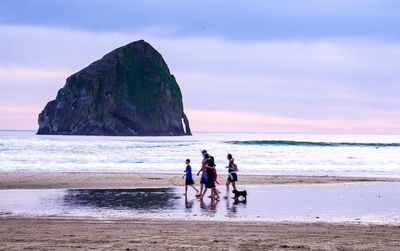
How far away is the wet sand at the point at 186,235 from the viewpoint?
34.0 ft

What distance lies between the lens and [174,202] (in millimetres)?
19125

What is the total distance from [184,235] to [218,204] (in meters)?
7.31

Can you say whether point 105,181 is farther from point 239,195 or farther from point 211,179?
point 239,195

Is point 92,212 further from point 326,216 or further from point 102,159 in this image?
point 102,159

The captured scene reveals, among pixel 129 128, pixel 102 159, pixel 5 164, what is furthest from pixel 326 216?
pixel 129 128

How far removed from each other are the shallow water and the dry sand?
1.35m

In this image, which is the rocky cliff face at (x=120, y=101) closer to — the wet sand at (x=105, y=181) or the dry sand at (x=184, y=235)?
the wet sand at (x=105, y=181)

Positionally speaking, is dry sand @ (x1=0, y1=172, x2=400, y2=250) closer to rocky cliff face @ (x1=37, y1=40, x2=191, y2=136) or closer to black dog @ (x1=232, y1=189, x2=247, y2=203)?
black dog @ (x1=232, y1=189, x2=247, y2=203)

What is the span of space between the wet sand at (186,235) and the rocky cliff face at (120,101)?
14289 cm

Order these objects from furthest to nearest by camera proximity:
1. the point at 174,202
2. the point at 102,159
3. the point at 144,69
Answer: the point at 144,69, the point at 102,159, the point at 174,202

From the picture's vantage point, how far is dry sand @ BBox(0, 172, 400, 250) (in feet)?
34.0

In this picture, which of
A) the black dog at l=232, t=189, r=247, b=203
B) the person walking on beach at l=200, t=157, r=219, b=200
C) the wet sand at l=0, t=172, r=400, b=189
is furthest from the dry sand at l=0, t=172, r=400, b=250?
the wet sand at l=0, t=172, r=400, b=189

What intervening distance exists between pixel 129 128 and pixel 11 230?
147316 mm

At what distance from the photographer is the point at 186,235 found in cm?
1166
